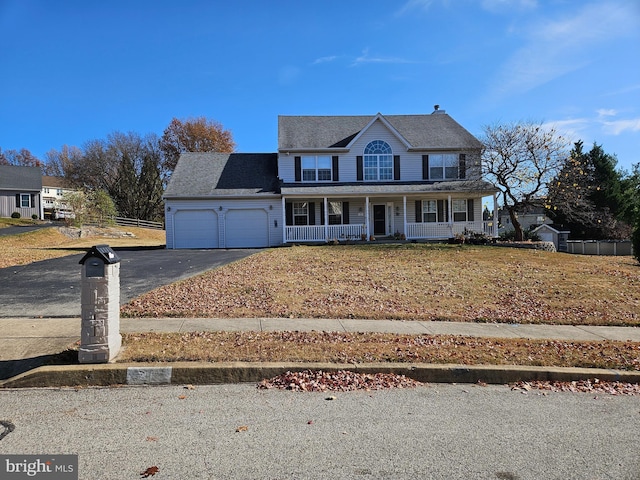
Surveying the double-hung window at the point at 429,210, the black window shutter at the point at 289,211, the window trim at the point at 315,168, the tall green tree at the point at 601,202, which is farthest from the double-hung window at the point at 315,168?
the tall green tree at the point at 601,202

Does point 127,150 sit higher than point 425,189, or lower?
higher

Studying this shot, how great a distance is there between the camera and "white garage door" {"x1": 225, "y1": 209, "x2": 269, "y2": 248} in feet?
79.3

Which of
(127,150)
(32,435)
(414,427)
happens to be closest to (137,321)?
(32,435)

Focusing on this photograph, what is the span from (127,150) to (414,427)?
2099 inches

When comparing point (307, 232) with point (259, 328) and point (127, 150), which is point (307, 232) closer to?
point (259, 328)

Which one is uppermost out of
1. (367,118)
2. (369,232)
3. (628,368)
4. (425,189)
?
(367,118)

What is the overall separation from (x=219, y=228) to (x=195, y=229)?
137 centimetres

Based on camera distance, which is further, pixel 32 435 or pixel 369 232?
pixel 369 232

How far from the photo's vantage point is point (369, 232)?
2481 centimetres

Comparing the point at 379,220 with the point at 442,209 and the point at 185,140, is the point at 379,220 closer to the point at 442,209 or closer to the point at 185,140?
the point at 442,209

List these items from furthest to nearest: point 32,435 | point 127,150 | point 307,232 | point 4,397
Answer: point 127,150, point 307,232, point 4,397, point 32,435

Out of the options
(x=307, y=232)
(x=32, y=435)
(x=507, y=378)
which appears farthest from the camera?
(x=307, y=232)

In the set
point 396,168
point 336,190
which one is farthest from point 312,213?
point 396,168

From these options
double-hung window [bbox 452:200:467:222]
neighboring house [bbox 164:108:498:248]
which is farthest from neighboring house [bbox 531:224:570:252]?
double-hung window [bbox 452:200:467:222]
